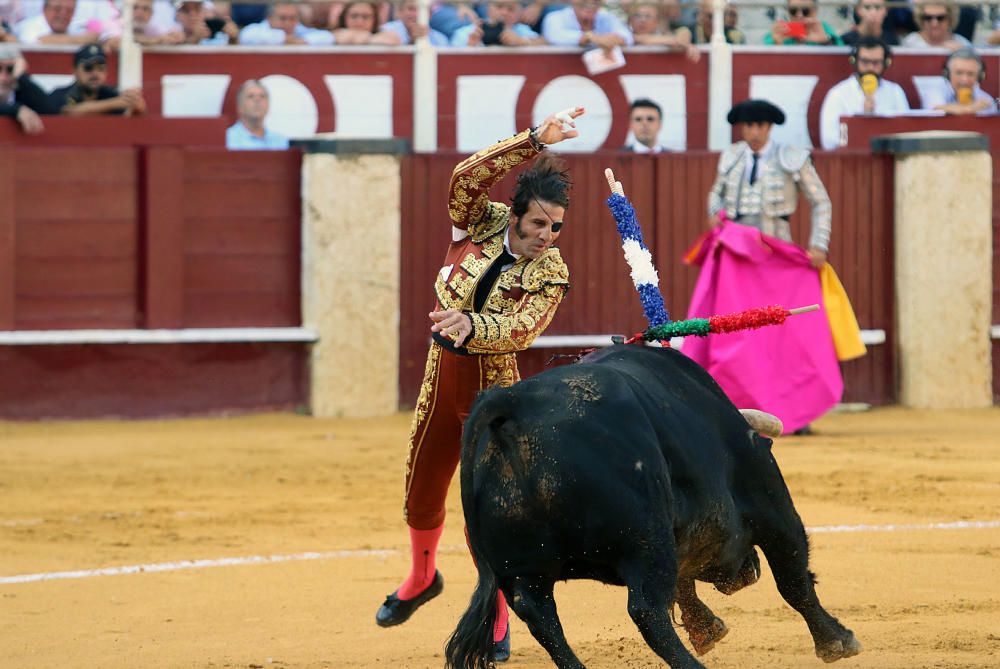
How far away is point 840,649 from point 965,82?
6.13 m

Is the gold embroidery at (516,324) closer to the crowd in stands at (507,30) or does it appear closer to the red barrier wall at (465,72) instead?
the crowd in stands at (507,30)

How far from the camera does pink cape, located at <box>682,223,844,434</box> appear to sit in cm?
760

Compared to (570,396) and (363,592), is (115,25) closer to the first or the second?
(363,592)

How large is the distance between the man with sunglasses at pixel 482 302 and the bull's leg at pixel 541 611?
491 mm

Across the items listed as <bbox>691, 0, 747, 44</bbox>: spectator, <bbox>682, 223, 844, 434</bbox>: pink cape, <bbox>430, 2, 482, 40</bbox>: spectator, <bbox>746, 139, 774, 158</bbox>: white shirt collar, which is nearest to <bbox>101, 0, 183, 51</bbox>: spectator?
<bbox>430, 2, 482, 40</bbox>: spectator

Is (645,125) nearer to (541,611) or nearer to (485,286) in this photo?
(485,286)

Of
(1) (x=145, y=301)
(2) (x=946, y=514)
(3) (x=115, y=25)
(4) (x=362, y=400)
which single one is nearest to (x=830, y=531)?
(2) (x=946, y=514)

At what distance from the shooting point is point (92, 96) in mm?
8234

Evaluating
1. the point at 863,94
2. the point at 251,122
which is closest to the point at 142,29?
the point at 251,122

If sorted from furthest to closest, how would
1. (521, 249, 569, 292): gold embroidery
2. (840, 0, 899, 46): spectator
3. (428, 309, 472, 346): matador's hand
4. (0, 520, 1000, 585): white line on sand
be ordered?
(840, 0, 899, 46): spectator → (0, 520, 1000, 585): white line on sand → (521, 249, 569, 292): gold embroidery → (428, 309, 472, 346): matador's hand

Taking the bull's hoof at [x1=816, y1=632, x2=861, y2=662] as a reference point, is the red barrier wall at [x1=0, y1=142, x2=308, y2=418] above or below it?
above

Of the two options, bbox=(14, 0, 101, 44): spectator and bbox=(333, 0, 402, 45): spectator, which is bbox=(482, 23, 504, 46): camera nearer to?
bbox=(333, 0, 402, 45): spectator

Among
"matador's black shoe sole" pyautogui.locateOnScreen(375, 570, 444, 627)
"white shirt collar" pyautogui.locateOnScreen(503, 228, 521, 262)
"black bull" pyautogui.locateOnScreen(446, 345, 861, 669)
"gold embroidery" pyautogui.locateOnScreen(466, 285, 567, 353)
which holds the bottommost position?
"matador's black shoe sole" pyautogui.locateOnScreen(375, 570, 444, 627)

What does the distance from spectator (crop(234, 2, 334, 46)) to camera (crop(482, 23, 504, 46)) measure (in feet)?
2.63
